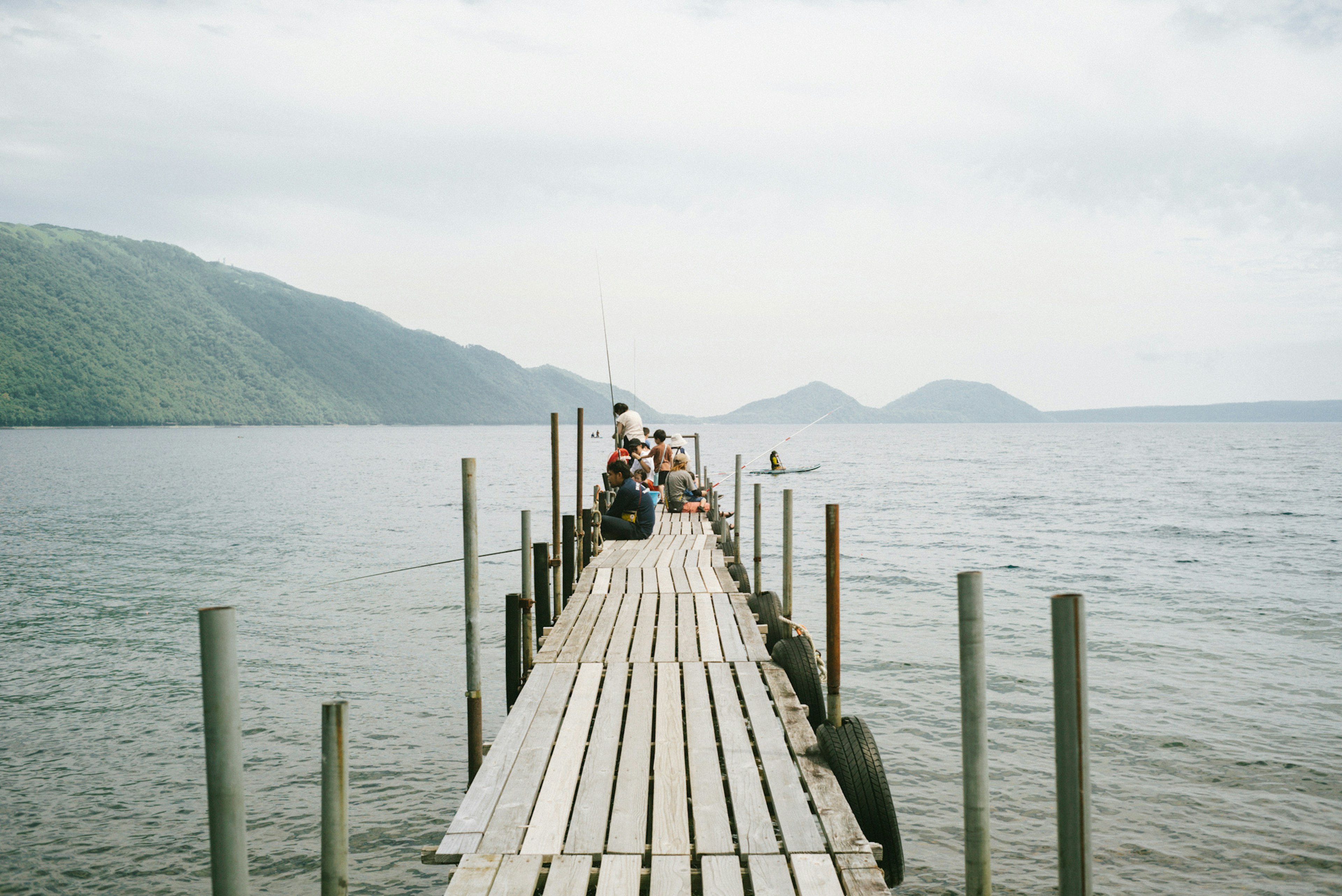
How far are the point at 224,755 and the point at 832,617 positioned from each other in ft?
14.3

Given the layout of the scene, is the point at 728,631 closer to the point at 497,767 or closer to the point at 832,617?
the point at 832,617

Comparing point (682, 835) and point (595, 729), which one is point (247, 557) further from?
point (682, 835)

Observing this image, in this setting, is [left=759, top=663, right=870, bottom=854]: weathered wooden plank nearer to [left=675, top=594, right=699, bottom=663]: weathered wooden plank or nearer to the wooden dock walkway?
the wooden dock walkway

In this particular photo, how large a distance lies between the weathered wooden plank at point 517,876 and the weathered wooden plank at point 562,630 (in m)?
3.35

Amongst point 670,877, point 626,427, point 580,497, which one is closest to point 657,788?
point 670,877

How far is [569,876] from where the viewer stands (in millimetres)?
3869

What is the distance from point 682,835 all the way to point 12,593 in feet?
63.5

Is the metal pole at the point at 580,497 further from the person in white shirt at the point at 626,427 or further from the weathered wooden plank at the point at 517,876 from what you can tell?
A: the weathered wooden plank at the point at 517,876

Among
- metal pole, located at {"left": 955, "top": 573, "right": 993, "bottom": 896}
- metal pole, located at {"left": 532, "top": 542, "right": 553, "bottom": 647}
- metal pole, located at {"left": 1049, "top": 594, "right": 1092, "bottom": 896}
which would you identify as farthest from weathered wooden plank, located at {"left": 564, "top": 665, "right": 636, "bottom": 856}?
metal pole, located at {"left": 532, "top": 542, "right": 553, "bottom": 647}

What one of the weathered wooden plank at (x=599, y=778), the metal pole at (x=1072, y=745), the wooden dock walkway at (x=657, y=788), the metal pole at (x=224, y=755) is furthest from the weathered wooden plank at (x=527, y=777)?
the metal pole at (x=1072, y=745)

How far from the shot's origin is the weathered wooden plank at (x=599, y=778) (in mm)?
4199

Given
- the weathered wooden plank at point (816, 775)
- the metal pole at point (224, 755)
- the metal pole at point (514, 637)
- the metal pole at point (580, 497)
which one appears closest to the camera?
the metal pole at point (224, 755)

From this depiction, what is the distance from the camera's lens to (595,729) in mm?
5703

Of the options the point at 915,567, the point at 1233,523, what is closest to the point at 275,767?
the point at 915,567
